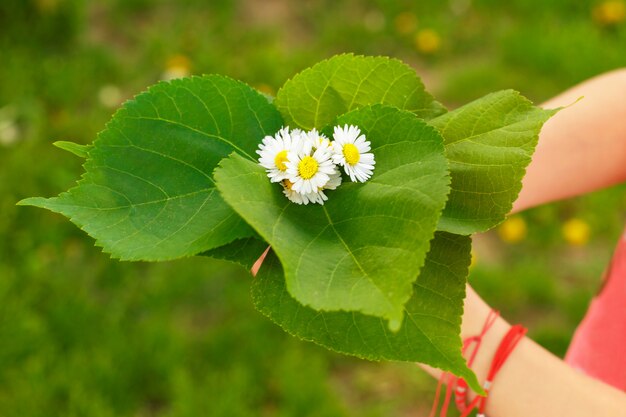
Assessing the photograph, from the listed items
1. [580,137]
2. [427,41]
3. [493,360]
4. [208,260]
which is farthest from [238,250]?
[427,41]

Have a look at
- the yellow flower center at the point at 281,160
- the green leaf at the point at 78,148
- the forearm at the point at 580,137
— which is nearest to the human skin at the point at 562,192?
the forearm at the point at 580,137

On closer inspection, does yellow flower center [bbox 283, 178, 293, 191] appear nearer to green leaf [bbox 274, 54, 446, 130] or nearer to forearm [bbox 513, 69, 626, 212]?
green leaf [bbox 274, 54, 446, 130]

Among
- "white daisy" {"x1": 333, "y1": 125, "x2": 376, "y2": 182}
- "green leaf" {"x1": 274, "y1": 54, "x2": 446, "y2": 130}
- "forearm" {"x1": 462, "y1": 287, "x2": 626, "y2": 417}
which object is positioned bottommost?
"forearm" {"x1": 462, "y1": 287, "x2": 626, "y2": 417}

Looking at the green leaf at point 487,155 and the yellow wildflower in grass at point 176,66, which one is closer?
the green leaf at point 487,155

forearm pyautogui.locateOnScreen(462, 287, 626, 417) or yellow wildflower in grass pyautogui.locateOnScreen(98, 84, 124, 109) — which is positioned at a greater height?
yellow wildflower in grass pyautogui.locateOnScreen(98, 84, 124, 109)

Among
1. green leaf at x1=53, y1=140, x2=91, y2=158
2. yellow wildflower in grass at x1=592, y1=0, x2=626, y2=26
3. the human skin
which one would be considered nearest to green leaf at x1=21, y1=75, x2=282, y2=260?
green leaf at x1=53, y1=140, x2=91, y2=158

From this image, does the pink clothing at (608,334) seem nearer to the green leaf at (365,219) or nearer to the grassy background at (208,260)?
the grassy background at (208,260)

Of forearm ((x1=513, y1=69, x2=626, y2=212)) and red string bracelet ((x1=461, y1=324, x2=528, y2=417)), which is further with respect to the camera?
forearm ((x1=513, y1=69, x2=626, y2=212))
